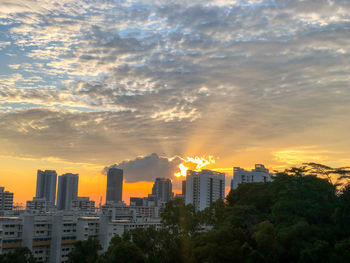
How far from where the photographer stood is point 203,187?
132 meters

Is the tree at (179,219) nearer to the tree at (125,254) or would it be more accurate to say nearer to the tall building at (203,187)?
the tree at (125,254)

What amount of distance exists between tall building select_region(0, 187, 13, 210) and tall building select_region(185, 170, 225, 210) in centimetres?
5791

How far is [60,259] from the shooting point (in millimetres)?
66500

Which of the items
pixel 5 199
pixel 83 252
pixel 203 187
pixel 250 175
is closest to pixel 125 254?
pixel 83 252

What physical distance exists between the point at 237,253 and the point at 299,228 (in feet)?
16.7

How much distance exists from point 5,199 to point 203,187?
6423 cm

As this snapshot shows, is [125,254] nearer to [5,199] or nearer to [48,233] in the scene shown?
[48,233]

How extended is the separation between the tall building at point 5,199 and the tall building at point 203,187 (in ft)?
190

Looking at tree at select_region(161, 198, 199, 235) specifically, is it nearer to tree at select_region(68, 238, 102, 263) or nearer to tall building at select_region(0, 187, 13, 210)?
tree at select_region(68, 238, 102, 263)

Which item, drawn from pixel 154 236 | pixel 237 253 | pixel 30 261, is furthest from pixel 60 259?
pixel 237 253

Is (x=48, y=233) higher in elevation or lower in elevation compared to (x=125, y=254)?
lower

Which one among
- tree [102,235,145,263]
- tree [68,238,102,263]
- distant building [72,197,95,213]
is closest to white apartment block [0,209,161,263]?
tree [68,238,102,263]

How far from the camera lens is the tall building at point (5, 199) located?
Result: 129 m

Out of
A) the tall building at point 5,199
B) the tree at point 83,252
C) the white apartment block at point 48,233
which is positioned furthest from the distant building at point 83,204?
the tree at point 83,252
